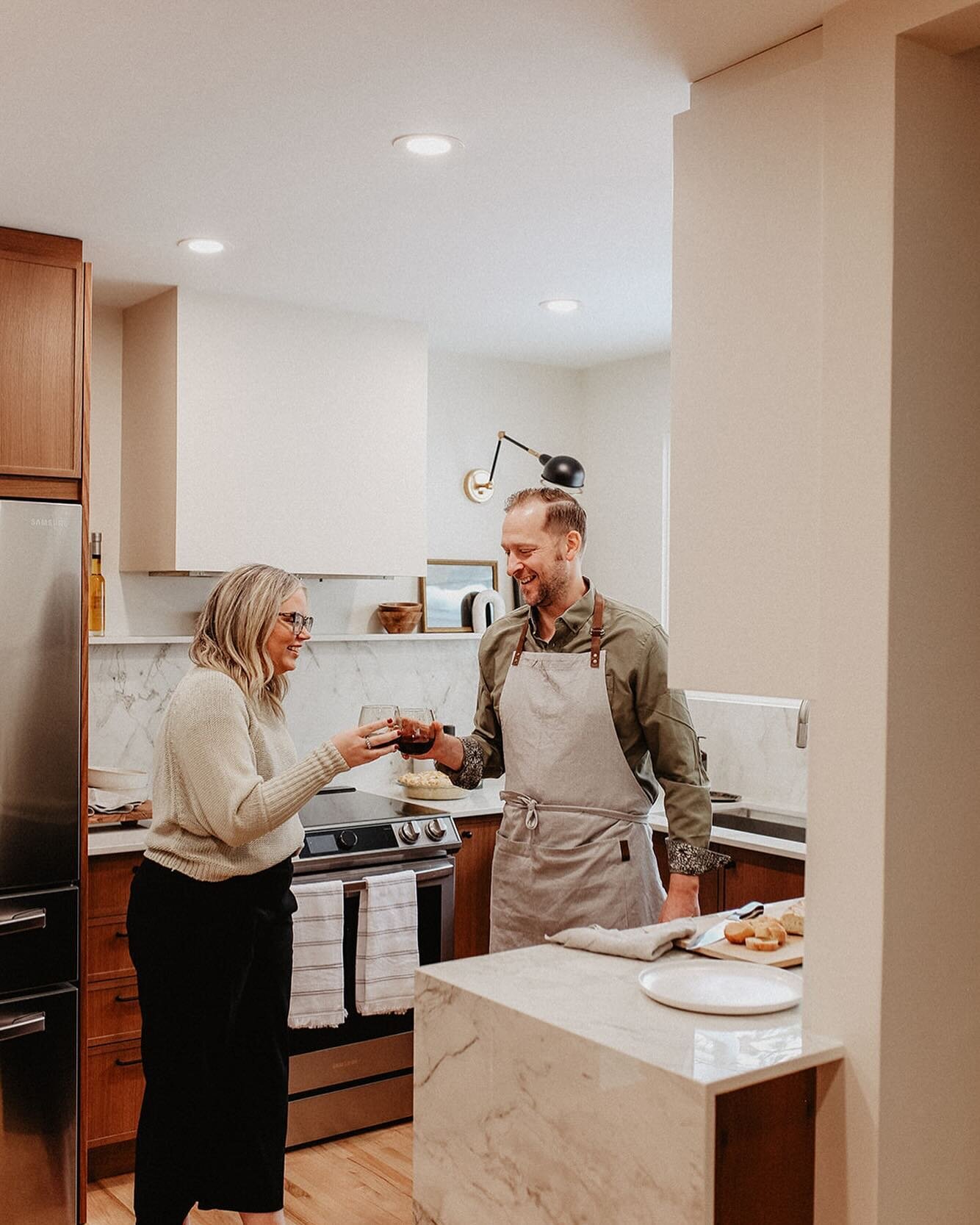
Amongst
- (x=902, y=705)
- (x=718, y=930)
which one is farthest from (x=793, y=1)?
(x=718, y=930)

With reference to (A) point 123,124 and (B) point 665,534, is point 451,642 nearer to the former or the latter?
(B) point 665,534

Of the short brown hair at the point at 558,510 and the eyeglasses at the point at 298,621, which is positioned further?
the short brown hair at the point at 558,510

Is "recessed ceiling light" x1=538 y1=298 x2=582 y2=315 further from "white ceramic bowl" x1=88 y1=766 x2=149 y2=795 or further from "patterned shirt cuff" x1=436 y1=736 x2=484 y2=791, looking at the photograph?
"white ceramic bowl" x1=88 y1=766 x2=149 y2=795

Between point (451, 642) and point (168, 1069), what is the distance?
2238 mm

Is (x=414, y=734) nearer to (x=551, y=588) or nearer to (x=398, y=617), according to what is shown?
(x=551, y=588)

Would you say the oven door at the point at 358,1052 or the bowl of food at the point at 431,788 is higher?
the bowl of food at the point at 431,788

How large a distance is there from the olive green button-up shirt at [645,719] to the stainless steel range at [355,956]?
797 millimetres

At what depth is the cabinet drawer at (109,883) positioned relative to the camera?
3303mm

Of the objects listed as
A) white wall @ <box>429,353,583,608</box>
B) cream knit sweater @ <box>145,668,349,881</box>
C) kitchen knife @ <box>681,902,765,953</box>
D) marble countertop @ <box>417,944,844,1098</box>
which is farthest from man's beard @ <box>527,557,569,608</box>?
white wall @ <box>429,353,583,608</box>

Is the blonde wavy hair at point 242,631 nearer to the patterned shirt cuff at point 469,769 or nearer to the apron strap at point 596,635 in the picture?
the patterned shirt cuff at point 469,769

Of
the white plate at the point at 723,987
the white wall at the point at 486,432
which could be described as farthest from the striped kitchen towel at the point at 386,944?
the white plate at the point at 723,987

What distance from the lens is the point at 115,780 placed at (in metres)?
3.63

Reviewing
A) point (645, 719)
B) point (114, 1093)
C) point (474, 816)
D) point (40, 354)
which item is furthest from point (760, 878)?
point (40, 354)

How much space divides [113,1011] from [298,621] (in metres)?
1.32
